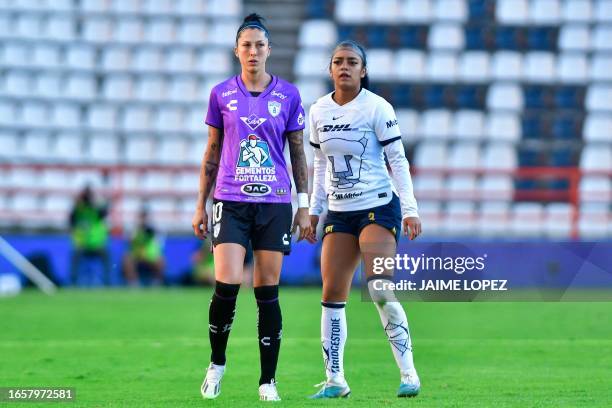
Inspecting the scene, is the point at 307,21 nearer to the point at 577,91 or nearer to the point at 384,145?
the point at 577,91

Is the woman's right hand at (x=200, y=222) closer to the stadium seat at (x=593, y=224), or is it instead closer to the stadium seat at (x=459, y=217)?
the stadium seat at (x=459, y=217)

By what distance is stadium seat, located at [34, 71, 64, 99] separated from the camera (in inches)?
977

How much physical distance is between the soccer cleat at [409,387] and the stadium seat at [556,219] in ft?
49.4

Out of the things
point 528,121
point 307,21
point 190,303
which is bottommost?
point 190,303

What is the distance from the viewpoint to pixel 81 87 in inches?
979

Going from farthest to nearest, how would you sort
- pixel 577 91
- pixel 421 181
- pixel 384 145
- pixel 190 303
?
pixel 577 91, pixel 421 181, pixel 190 303, pixel 384 145

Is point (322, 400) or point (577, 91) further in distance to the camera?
point (577, 91)

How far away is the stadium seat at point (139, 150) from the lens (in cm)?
2408

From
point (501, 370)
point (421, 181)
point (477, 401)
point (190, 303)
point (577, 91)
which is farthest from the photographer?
point (577, 91)

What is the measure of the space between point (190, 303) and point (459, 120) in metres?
8.97

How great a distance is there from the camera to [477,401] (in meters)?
6.92

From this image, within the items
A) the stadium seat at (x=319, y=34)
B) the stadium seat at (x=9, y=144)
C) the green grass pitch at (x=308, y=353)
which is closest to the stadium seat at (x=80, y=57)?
the stadium seat at (x=9, y=144)

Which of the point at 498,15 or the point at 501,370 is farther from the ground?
the point at 498,15

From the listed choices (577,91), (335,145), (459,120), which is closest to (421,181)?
(459,120)
